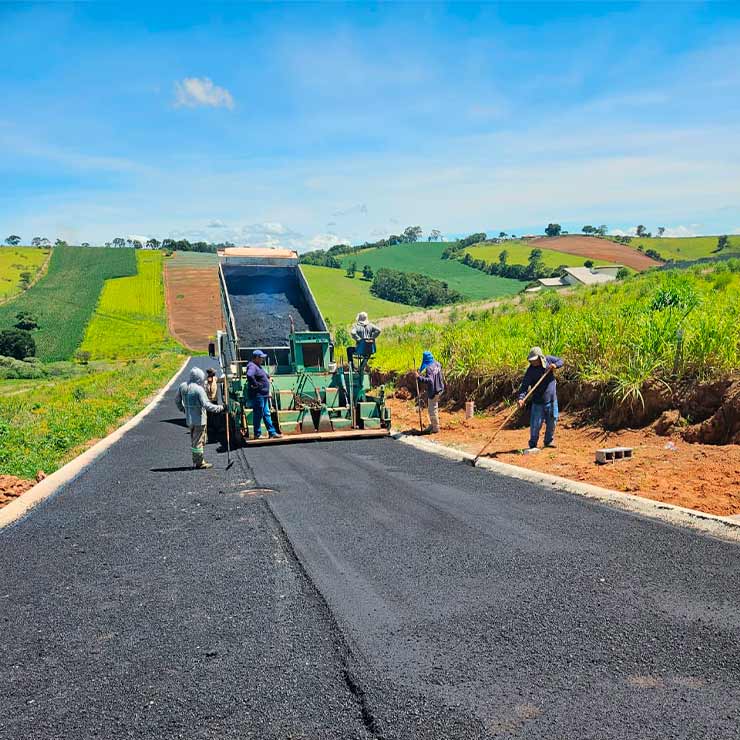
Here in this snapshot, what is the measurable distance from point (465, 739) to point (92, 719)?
5.89 feet

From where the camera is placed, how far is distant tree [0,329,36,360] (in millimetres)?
51500

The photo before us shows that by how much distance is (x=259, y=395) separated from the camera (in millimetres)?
9836

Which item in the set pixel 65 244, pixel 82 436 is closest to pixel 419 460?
pixel 82 436

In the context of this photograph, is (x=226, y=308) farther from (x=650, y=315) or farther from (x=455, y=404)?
(x=650, y=315)

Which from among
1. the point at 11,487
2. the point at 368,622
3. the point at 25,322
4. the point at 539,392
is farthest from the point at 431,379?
the point at 25,322

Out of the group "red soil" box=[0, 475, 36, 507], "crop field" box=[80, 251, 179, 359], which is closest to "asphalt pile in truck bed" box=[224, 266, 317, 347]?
"red soil" box=[0, 475, 36, 507]

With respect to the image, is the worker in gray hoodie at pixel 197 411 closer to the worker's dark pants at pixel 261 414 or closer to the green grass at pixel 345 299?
the worker's dark pants at pixel 261 414

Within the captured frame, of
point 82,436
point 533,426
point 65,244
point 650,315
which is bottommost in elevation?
point 82,436

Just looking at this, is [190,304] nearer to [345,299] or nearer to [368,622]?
[345,299]

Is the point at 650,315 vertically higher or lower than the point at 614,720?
higher

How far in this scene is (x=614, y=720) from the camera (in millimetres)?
2686

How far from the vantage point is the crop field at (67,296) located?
5769 cm

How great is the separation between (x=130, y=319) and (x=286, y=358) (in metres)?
59.4

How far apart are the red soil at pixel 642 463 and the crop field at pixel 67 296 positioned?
5279cm
